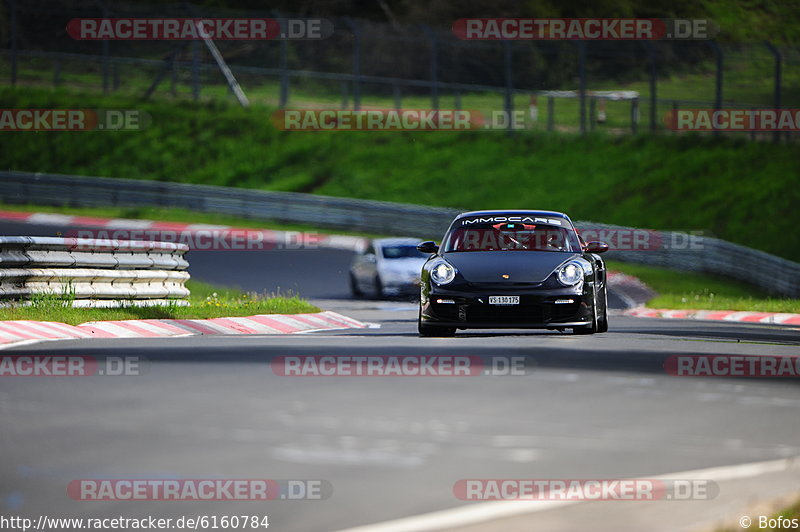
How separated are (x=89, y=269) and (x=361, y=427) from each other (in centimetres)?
1024

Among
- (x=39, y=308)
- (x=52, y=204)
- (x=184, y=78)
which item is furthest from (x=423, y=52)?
(x=39, y=308)

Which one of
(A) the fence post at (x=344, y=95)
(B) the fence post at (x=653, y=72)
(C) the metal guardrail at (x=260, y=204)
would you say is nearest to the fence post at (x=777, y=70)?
(B) the fence post at (x=653, y=72)

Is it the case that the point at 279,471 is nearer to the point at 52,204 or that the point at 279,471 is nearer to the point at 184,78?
the point at 52,204

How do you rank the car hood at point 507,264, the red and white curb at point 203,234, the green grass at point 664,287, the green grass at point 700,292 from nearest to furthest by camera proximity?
the car hood at point 507,264
the green grass at point 664,287
the green grass at point 700,292
the red and white curb at point 203,234

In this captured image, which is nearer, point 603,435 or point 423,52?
point 603,435

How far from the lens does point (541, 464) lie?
7.01m

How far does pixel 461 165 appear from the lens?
4869cm

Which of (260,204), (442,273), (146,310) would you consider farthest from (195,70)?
(442,273)

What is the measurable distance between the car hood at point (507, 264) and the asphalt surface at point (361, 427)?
8.22ft

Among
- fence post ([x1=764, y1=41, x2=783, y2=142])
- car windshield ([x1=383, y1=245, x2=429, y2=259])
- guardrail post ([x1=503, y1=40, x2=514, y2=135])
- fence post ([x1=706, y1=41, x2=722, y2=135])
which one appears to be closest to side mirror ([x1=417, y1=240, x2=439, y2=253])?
car windshield ([x1=383, y1=245, x2=429, y2=259])

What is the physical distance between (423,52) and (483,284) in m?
40.7

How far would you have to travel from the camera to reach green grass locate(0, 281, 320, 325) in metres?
16.3

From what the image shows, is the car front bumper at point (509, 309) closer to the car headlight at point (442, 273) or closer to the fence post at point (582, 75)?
the car headlight at point (442, 273)

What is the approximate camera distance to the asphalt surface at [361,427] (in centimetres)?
640
